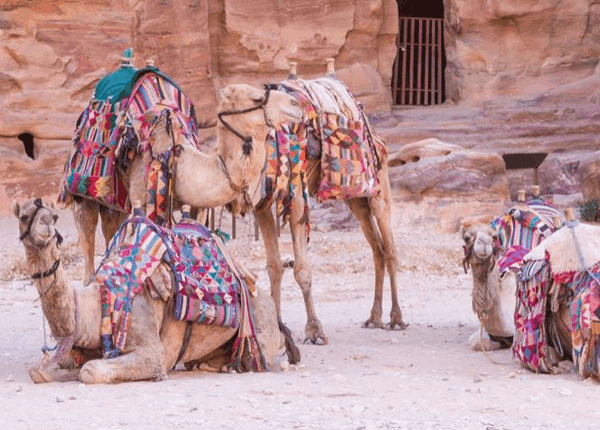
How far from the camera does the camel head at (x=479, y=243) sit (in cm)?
963

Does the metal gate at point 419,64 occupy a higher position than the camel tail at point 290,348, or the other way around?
the metal gate at point 419,64

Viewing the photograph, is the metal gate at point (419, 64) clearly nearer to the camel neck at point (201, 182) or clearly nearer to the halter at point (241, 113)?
the camel neck at point (201, 182)

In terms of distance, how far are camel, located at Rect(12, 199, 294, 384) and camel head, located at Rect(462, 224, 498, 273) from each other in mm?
1544

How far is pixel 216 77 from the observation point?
75.1ft

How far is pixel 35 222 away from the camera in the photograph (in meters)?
7.74

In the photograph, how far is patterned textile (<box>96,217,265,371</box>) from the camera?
28.0 ft

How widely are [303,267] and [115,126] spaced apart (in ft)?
5.86

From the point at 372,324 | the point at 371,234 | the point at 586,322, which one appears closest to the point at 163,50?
the point at 371,234

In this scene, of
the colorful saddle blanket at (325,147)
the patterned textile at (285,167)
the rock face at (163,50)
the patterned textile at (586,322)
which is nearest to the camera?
the patterned textile at (586,322)

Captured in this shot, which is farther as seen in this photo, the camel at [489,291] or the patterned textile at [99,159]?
the patterned textile at [99,159]

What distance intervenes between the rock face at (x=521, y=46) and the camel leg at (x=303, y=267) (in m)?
12.7

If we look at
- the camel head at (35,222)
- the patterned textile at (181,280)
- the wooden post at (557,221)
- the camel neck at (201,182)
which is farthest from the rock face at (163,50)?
the camel head at (35,222)

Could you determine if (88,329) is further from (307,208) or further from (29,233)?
(307,208)

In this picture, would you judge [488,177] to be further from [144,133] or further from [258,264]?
[144,133]
